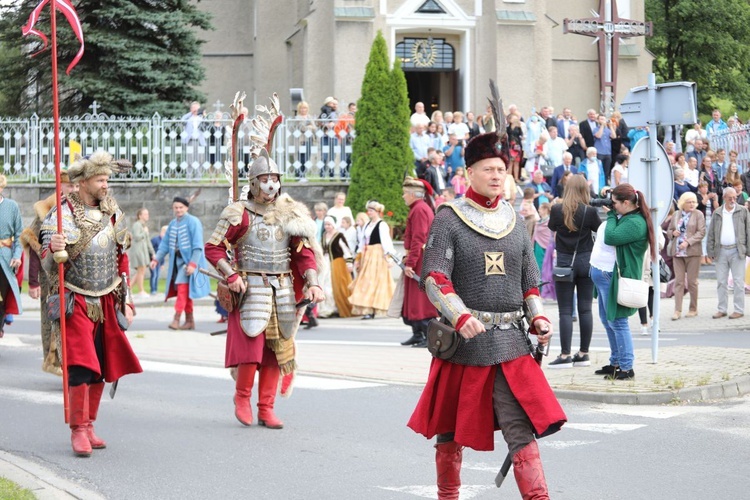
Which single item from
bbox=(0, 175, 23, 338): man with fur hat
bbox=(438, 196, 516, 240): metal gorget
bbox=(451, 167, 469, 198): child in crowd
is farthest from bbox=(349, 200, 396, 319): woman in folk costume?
bbox=(438, 196, 516, 240): metal gorget

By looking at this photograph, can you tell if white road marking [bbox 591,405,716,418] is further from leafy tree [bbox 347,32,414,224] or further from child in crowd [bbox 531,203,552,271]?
leafy tree [bbox 347,32,414,224]

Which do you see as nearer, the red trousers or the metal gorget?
the metal gorget

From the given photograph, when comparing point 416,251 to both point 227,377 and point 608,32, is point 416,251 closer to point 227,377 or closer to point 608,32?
point 227,377

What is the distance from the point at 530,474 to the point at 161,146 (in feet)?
70.1

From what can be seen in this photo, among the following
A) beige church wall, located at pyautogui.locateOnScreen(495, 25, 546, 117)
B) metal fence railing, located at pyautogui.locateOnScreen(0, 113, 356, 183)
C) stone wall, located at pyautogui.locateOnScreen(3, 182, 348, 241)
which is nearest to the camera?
metal fence railing, located at pyautogui.locateOnScreen(0, 113, 356, 183)

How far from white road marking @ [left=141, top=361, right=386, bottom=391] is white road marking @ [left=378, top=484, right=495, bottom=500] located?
3.28 m

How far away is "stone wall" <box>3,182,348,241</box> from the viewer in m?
26.3

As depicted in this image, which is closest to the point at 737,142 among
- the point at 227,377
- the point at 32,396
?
the point at 227,377

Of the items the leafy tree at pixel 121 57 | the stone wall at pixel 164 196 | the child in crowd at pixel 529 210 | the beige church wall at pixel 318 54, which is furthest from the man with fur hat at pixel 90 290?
the beige church wall at pixel 318 54

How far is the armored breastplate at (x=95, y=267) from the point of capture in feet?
28.2

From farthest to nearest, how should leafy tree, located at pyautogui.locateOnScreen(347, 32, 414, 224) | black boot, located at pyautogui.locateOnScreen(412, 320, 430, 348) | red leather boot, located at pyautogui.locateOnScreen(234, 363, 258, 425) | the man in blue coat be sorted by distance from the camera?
leafy tree, located at pyautogui.locateOnScreen(347, 32, 414, 224), the man in blue coat, black boot, located at pyautogui.locateOnScreen(412, 320, 430, 348), red leather boot, located at pyautogui.locateOnScreen(234, 363, 258, 425)

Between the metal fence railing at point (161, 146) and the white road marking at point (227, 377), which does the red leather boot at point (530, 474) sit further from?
the metal fence railing at point (161, 146)

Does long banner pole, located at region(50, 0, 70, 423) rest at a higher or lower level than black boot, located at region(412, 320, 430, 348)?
higher

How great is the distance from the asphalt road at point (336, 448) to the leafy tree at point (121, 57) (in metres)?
17.8
